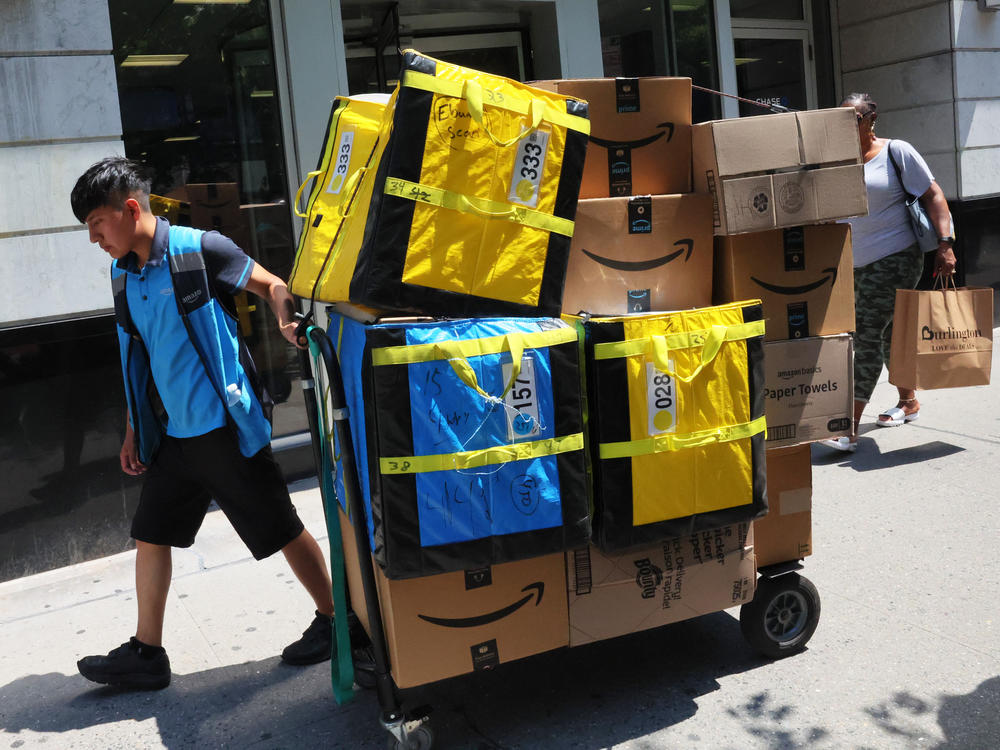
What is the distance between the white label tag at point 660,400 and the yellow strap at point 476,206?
1.56 feet

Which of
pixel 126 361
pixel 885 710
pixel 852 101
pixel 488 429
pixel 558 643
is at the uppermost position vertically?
pixel 852 101

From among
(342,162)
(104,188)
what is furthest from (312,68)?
(342,162)

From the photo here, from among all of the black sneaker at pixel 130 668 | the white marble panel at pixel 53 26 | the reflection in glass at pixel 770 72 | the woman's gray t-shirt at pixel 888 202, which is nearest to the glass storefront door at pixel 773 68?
the reflection in glass at pixel 770 72

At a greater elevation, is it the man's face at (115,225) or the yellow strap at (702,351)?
the man's face at (115,225)

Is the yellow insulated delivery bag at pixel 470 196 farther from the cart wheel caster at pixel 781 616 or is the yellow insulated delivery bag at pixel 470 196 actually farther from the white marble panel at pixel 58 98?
the white marble panel at pixel 58 98

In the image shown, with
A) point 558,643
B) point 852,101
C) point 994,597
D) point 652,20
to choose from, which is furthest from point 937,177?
point 558,643

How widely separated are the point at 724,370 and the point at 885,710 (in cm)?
118

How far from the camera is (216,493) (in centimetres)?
349

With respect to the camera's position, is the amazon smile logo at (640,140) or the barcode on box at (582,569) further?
the amazon smile logo at (640,140)

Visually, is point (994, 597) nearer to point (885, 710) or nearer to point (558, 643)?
point (885, 710)

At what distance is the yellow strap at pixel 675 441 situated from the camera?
2930mm

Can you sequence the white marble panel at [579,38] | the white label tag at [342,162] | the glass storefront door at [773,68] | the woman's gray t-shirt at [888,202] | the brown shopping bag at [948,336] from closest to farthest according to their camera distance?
1. the white label tag at [342,162]
2. the brown shopping bag at [948,336]
3. the woman's gray t-shirt at [888,202]
4. the white marble panel at [579,38]
5. the glass storefront door at [773,68]

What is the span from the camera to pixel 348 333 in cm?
288

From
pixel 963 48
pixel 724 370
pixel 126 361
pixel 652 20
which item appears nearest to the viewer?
pixel 724 370
